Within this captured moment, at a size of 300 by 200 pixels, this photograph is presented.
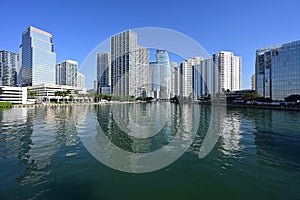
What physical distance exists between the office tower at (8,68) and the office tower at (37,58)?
30188mm

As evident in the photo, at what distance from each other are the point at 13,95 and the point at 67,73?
9017cm

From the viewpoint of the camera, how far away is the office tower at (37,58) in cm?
13075

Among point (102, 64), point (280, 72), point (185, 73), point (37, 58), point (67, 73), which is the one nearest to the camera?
point (102, 64)

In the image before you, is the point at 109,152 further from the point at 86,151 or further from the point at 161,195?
the point at 161,195

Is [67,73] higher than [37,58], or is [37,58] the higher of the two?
[37,58]

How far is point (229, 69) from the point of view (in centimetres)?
10962

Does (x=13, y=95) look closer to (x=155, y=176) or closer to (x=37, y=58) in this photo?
(x=37, y=58)

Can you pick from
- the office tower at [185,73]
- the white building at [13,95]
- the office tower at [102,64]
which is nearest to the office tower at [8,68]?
the white building at [13,95]

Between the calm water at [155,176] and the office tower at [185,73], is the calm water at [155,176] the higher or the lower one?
the lower one

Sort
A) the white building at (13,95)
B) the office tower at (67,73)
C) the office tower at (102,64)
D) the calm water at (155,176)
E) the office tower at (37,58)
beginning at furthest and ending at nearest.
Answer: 1. the office tower at (67,73)
2. the office tower at (37,58)
3. the white building at (13,95)
4. the office tower at (102,64)
5. the calm water at (155,176)

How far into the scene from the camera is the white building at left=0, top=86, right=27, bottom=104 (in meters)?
74.6

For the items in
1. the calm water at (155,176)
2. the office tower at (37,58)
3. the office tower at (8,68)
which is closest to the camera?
the calm water at (155,176)

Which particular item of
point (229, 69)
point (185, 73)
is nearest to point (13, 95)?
point (185, 73)

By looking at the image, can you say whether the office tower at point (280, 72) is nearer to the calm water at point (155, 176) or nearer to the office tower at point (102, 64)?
the office tower at point (102, 64)
